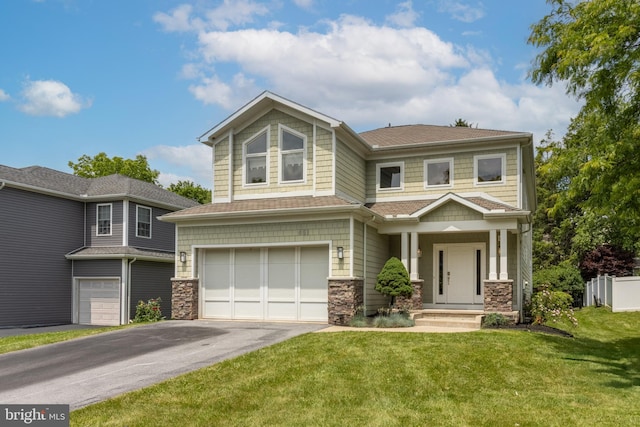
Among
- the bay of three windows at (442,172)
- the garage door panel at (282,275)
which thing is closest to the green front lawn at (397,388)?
the garage door panel at (282,275)

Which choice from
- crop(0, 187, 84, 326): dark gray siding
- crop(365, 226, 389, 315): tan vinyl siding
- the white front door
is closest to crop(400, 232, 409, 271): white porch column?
crop(365, 226, 389, 315): tan vinyl siding

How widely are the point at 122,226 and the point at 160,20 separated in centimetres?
1036

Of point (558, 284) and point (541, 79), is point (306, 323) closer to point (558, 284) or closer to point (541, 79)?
point (541, 79)

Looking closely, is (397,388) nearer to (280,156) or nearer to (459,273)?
(459,273)

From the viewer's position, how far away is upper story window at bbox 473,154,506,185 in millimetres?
18328

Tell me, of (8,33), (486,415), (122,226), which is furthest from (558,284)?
(8,33)

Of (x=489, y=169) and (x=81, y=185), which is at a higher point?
(x=81, y=185)

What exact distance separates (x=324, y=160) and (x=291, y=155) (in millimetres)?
1208

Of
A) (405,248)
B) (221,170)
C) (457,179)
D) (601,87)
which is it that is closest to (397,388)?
(601,87)

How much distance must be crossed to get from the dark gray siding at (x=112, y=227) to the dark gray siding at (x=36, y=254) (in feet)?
1.08

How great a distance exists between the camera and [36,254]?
73.7 ft

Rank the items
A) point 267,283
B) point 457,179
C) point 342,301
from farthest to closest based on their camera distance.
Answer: point 457,179 < point 267,283 < point 342,301

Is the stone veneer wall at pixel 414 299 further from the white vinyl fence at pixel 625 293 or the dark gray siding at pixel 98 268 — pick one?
the dark gray siding at pixel 98 268

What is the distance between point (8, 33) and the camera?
57.8ft
